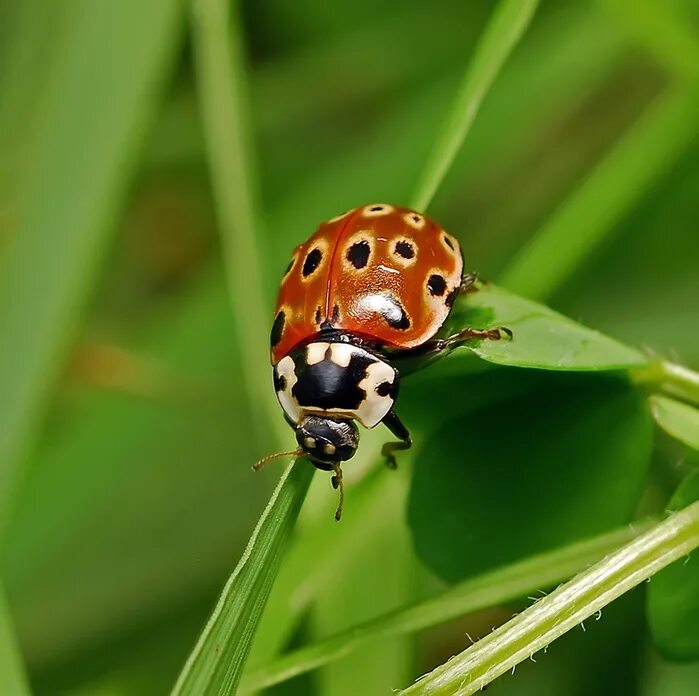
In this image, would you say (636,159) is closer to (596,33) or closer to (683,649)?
(596,33)

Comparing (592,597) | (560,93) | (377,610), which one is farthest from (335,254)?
(560,93)

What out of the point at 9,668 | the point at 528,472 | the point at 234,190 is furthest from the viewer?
the point at 234,190

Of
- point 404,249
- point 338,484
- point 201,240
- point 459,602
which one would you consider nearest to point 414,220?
point 404,249

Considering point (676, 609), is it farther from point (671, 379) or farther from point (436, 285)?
point (436, 285)

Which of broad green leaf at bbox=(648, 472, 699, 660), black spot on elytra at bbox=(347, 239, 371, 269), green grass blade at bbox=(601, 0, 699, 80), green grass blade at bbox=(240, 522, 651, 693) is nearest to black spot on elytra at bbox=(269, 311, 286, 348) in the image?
black spot on elytra at bbox=(347, 239, 371, 269)

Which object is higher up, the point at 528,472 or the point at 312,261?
the point at 312,261

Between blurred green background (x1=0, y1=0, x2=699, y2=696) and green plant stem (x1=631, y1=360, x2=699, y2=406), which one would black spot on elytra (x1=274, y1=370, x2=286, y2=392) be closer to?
blurred green background (x1=0, y1=0, x2=699, y2=696)

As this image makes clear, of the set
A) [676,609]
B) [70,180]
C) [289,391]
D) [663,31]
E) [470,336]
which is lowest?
[676,609]
